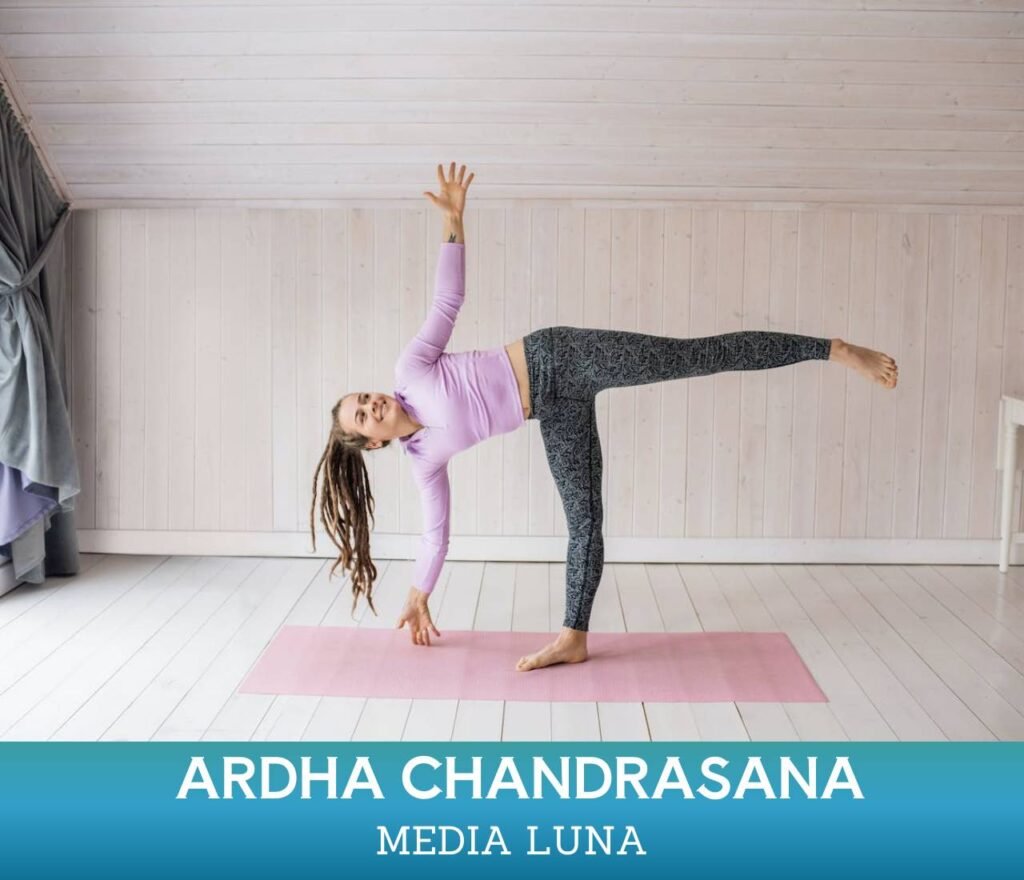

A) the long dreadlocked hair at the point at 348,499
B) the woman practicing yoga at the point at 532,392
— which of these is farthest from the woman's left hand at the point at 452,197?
the long dreadlocked hair at the point at 348,499

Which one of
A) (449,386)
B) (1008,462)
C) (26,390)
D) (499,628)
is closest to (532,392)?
(449,386)

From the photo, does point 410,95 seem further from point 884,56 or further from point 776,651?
point 776,651

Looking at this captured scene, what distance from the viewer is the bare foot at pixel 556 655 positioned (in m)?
3.32

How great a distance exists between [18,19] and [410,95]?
1.24 metres

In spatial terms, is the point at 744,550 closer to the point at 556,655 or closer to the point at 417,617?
the point at 556,655

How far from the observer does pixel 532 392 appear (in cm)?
324

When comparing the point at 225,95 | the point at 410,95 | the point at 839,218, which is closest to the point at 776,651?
the point at 839,218

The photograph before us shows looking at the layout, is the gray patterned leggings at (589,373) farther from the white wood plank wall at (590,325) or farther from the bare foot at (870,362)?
the white wood plank wall at (590,325)

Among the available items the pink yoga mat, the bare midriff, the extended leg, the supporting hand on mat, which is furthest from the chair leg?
the supporting hand on mat

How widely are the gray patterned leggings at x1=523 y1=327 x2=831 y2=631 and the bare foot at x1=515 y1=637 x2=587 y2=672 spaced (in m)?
0.05

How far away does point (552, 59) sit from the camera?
3.77 metres

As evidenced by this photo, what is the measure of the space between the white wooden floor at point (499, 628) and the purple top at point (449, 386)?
0.71 metres

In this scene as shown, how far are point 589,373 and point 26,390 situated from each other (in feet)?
6.59

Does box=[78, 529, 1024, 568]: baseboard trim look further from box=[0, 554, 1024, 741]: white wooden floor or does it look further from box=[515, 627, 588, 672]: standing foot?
box=[515, 627, 588, 672]: standing foot
